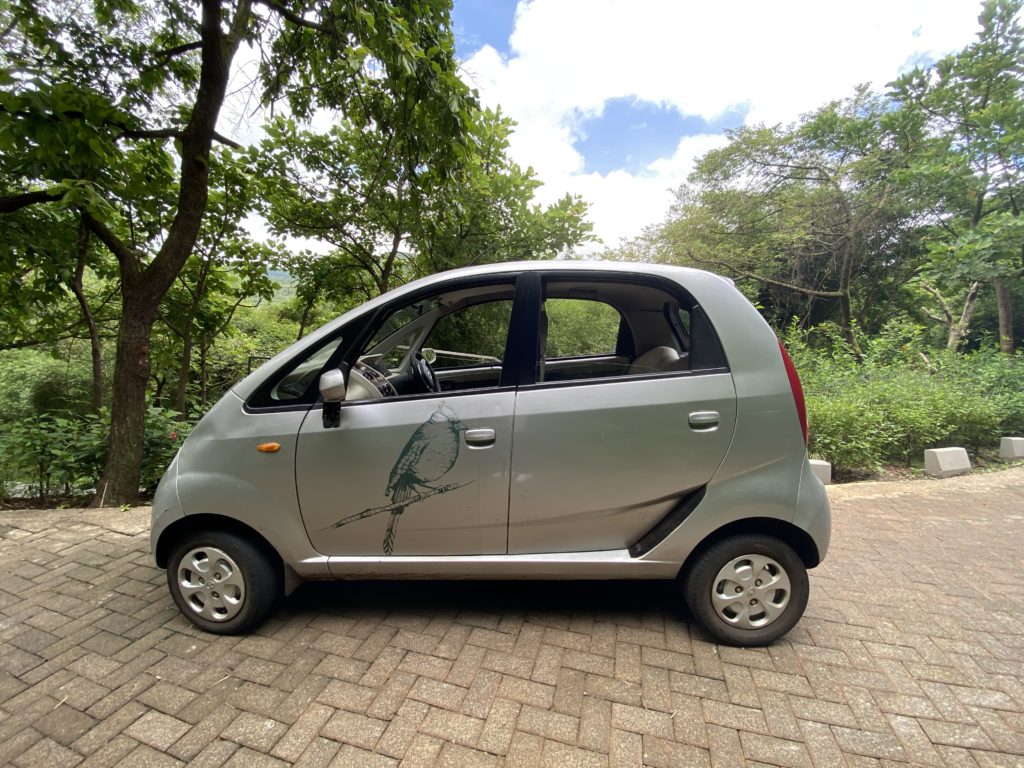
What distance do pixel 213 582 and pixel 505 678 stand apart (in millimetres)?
1458

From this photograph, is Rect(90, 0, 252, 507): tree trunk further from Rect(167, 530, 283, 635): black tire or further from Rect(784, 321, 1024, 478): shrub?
Rect(784, 321, 1024, 478): shrub

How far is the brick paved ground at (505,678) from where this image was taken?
5.28ft

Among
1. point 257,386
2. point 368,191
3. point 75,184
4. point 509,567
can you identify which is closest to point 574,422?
point 509,567

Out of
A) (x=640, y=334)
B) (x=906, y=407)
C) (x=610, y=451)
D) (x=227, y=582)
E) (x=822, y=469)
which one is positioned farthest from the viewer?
(x=906, y=407)

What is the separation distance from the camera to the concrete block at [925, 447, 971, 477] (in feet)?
17.1

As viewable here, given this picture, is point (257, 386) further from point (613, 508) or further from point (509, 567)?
point (613, 508)

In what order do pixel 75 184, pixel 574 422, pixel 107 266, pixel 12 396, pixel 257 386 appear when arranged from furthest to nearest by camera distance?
pixel 12 396 < pixel 107 266 < pixel 75 184 < pixel 257 386 < pixel 574 422

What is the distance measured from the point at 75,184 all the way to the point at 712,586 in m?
4.66

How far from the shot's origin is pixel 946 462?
5.22m

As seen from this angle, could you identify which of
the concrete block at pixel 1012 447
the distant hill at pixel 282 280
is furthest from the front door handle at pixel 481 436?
the concrete block at pixel 1012 447

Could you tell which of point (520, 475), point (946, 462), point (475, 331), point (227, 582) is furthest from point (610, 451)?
point (946, 462)

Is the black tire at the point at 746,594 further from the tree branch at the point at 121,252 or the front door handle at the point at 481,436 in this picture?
the tree branch at the point at 121,252

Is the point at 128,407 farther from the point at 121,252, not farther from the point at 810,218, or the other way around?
the point at 810,218

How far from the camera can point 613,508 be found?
2.09m
